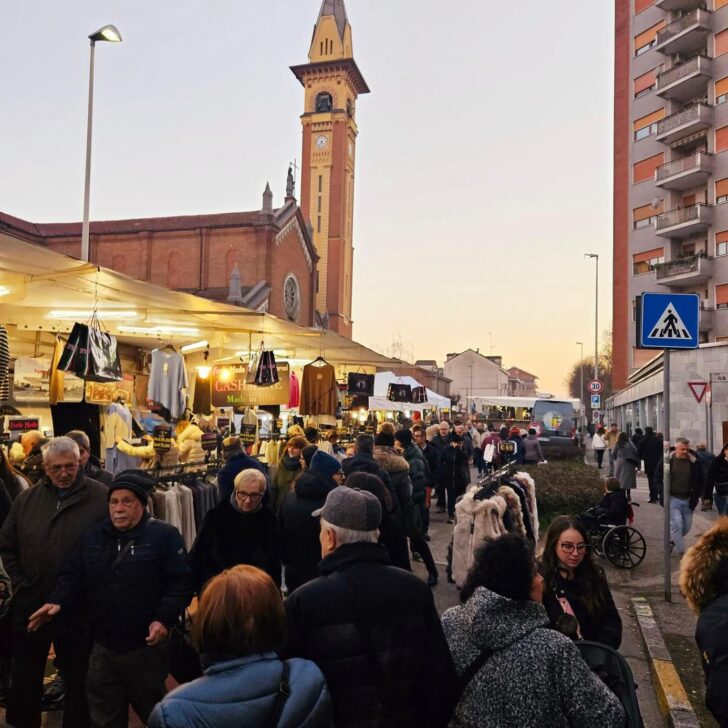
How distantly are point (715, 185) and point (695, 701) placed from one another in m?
31.1

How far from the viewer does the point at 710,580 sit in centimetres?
317

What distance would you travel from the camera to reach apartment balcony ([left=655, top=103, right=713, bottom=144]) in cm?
3150

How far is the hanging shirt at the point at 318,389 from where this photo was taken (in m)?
15.3

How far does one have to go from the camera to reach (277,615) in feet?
7.46

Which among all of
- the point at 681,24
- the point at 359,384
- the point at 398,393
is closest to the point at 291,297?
the point at 398,393

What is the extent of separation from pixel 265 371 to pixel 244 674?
33.3ft

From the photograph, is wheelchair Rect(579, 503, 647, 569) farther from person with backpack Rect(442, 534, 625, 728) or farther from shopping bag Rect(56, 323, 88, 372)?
person with backpack Rect(442, 534, 625, 728)

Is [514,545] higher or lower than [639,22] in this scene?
lower

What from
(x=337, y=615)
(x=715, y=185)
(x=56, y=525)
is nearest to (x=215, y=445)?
(x=56, y=525)

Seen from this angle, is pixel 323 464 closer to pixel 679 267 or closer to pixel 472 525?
pixel 472 525

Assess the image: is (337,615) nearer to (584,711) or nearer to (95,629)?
(584,711)

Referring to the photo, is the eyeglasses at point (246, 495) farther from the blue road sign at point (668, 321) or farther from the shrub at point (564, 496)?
the shrub at point (564, 496)

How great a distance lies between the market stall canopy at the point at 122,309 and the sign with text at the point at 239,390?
0.59 m

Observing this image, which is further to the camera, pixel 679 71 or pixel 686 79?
pixel 679 71
